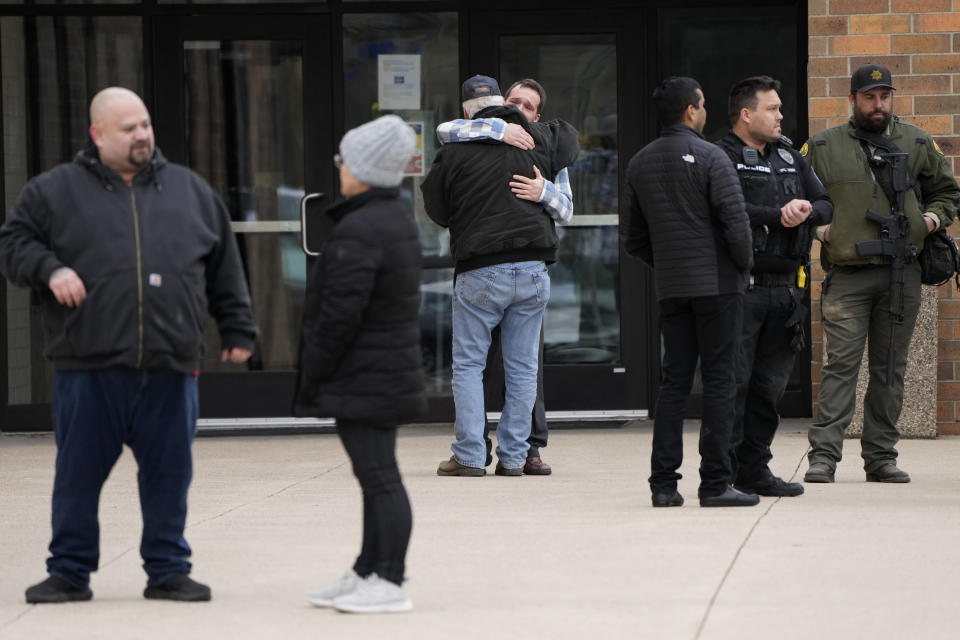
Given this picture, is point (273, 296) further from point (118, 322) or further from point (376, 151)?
point (376, 151)

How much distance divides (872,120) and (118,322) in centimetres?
416

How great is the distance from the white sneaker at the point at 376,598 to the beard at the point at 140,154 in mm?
1442

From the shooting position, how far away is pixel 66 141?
10.6m

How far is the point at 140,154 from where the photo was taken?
16.8 feet

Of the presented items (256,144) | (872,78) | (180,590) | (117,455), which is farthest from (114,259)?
(256,144)

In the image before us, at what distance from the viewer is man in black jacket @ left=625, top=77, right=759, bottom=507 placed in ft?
22.2

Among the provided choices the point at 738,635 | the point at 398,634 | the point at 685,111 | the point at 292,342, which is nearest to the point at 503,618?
the point at 398,634

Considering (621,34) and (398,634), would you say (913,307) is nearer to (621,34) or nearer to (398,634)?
(621,34)

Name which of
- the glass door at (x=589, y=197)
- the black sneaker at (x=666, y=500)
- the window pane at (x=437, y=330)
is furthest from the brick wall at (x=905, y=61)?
the black sneaker at (x=666, y=500)

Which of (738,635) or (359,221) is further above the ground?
(359,221)

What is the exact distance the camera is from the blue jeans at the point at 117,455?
16.9ft

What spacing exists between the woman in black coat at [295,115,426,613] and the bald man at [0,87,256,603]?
0.44 m

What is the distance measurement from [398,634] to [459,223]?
11.8 ft

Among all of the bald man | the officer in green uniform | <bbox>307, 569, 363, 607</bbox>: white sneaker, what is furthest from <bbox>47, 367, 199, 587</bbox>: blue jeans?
the officer in green uniform
